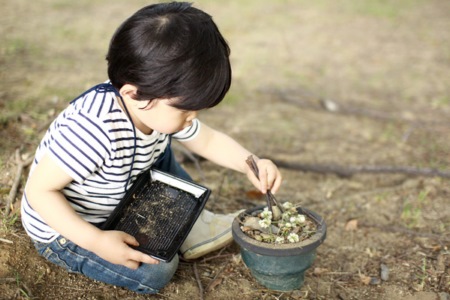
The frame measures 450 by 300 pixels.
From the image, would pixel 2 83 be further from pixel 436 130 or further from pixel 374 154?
pixel 436 130

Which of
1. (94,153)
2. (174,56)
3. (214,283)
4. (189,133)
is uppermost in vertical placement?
(174,56)

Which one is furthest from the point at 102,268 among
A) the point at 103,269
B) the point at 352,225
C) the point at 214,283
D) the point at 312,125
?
the point at 312,125

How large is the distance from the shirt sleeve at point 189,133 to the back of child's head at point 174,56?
1.90 ft

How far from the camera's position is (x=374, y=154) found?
3.71m

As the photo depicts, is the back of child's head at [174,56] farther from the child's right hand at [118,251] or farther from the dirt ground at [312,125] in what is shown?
the dirt ground at [312,125]

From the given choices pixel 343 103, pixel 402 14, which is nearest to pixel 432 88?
pixel 343 103

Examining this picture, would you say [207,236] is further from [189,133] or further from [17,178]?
[17,178]

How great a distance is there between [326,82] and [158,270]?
11.5ft

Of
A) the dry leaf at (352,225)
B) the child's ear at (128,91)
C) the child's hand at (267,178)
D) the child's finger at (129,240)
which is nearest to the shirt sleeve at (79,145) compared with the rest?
the child's ear at (128,91)

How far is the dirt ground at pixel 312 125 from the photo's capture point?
2.31 meters

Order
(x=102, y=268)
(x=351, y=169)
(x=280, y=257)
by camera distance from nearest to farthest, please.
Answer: (x=280, y=257) → (x=102, y=268) → (x=351, y=169)

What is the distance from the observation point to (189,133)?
244 cm

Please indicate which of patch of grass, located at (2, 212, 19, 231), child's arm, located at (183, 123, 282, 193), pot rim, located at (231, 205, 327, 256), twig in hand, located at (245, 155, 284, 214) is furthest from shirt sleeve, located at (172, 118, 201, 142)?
patch of grass, located at (2, 212, 19, 231)

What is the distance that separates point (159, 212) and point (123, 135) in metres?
0.43
